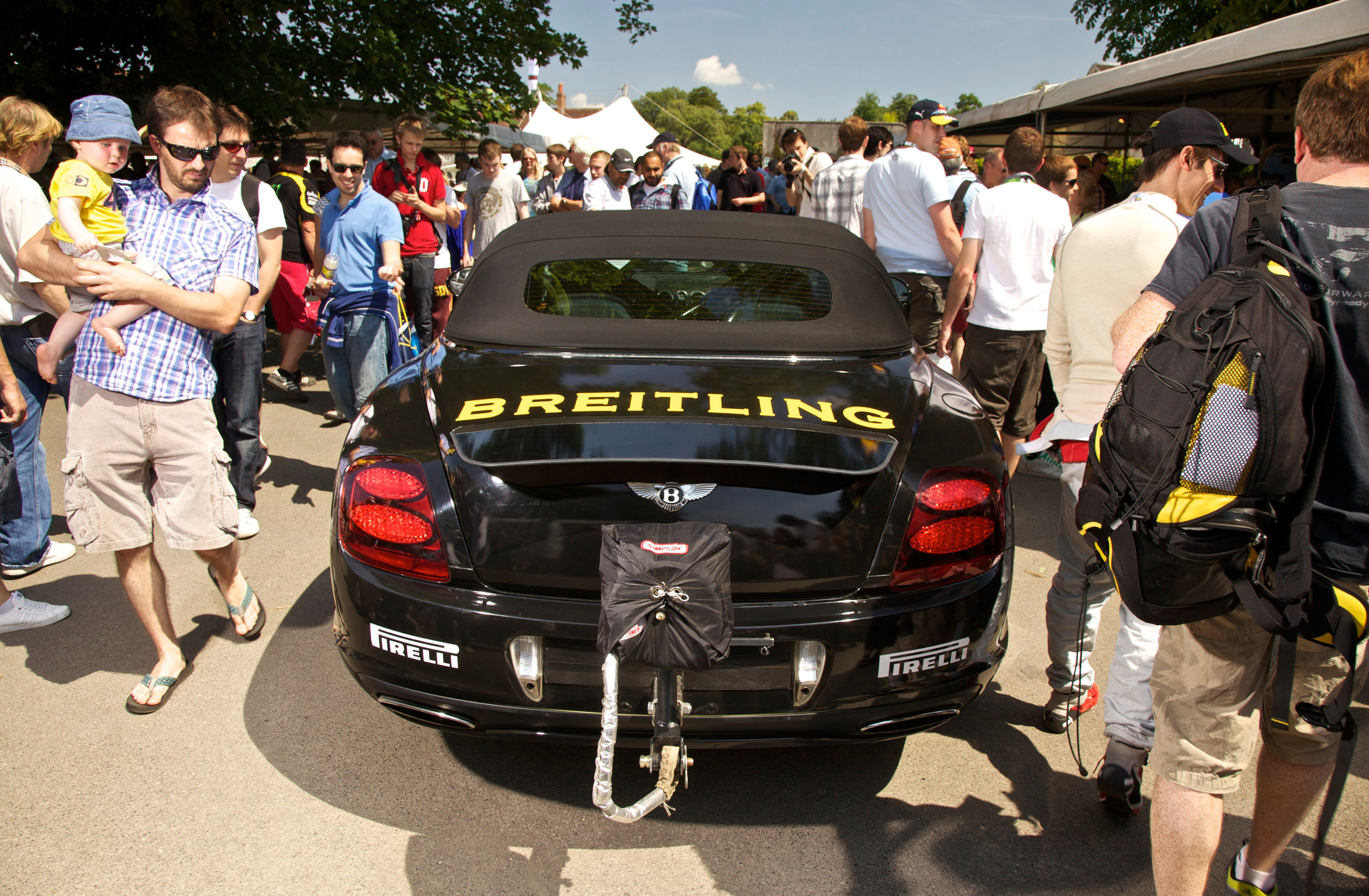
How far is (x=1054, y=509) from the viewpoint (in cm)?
511

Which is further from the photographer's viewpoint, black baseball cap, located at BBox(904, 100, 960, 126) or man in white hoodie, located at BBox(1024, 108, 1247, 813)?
black baseball cap, located at BBox(904, 100, 960, 126)

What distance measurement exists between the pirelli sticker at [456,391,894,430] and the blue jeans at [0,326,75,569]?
2.73m

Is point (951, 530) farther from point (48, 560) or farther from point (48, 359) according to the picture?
point (48, 560)

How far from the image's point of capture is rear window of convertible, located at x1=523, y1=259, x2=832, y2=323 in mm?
2992

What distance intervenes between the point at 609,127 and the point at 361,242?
27231 mm

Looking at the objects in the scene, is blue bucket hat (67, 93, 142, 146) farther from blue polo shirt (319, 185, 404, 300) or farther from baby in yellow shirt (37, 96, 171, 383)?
blue polo shirt (319, 185, 404, 300)

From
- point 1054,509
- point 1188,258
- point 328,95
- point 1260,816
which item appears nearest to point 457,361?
point 1188,258

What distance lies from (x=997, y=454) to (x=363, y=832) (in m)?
1.94

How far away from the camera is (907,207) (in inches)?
219

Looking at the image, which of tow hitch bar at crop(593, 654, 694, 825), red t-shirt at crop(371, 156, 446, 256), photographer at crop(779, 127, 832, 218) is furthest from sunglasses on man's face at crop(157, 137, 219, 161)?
photographer at crop(779, 127, 832, 218)

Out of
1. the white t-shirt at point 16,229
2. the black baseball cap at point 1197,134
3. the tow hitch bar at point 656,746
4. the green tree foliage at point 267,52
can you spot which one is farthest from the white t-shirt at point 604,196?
the tow hitch bar at point 656,746

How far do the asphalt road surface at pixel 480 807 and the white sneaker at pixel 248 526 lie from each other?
4.03ft

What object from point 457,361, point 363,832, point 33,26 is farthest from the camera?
point 33,26

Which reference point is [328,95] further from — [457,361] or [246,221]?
[457,361]
